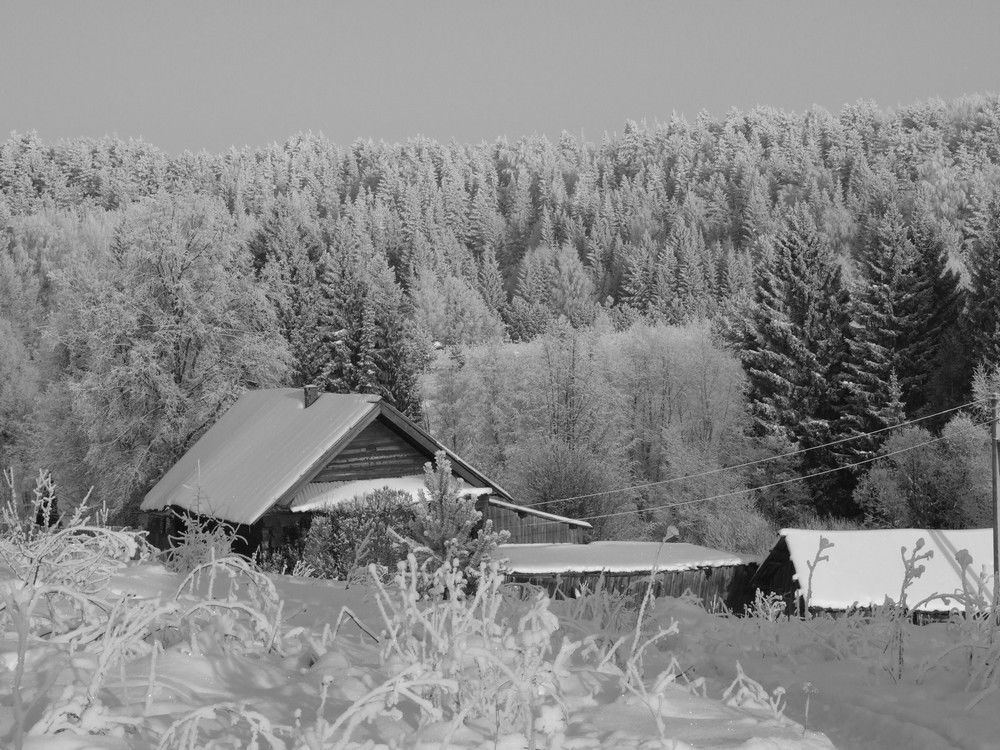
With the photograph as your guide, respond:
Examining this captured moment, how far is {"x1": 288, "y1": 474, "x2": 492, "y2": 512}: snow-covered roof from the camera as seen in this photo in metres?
22.6

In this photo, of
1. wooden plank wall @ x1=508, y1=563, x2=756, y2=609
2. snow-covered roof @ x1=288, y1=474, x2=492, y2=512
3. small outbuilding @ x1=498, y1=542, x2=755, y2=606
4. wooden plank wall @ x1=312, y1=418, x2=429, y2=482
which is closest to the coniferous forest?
wooden plank wall @ x1=312, y1=418, x2=429, y2=482

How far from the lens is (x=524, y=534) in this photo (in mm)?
30609

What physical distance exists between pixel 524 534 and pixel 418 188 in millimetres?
114770

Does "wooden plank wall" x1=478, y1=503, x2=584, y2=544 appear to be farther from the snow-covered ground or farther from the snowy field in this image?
the snow-covered ground

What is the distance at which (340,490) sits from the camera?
2333cm

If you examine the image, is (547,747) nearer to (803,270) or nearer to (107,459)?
(107,459)

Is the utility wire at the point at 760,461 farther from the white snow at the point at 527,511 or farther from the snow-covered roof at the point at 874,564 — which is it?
the snow-covered roof at the point at 874,564

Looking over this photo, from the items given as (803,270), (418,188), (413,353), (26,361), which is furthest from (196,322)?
(418,188)

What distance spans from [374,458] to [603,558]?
285 inches

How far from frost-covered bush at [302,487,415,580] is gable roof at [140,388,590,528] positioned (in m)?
1.24

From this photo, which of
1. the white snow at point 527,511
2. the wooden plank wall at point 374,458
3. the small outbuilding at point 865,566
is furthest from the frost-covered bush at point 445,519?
the white snow at point 527,511

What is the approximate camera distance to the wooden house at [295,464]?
22452 mm

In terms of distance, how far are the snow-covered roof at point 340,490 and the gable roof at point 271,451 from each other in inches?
23.9

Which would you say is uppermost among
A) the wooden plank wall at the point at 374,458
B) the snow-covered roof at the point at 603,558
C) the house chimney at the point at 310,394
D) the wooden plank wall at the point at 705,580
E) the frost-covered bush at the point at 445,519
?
the house chimney at the point at 310,394
